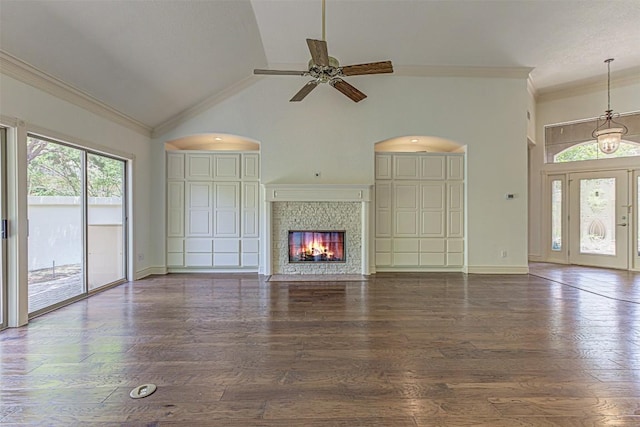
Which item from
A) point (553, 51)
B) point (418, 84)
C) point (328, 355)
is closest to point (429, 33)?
point (418, 84)

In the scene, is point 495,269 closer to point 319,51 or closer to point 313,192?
point 313,192

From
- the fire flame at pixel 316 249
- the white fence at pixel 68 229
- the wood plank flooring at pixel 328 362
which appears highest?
the white fence at pixel 68 229

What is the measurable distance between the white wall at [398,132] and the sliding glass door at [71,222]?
0.95 m

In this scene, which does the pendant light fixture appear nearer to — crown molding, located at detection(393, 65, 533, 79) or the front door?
the front door

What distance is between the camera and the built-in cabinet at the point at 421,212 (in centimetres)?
629

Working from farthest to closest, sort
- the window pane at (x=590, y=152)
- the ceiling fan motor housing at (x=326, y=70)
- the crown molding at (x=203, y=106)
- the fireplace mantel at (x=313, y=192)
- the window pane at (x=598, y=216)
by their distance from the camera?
the window pane at (x=598, y=216), the window pane at (x=590, y=152), the crown molding at (x=203, y=106), the fireplace mantel at (x=313, y=192), the ceiling fan motor housing at (x=326, y=70)

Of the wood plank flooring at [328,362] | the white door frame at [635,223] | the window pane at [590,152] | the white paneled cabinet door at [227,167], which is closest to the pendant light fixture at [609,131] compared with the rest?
the window pane at [590,152]

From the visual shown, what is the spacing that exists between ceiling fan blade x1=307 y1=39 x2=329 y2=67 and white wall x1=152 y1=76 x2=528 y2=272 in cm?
273

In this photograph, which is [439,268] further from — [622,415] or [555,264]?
[622,415]

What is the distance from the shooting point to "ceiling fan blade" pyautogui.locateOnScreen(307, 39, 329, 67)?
3.03 metres

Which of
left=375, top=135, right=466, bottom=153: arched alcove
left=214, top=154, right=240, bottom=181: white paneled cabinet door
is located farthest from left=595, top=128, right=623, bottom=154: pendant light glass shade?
left=214, top=154, right=240, bottom=181: white paneled cabinet door

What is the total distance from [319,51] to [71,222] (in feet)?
13.0

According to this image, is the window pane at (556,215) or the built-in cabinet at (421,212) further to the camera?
the window pane at (556,215)

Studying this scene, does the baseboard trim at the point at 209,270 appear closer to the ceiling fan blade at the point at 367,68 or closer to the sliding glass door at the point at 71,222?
the sliding glass door at the point at 71,222
